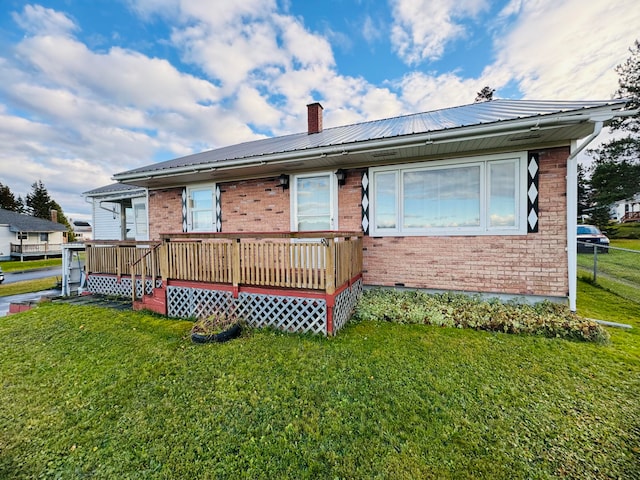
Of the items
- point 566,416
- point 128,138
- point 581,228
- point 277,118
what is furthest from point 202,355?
point 128,138

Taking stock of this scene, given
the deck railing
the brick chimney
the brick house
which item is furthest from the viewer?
the brick chimney

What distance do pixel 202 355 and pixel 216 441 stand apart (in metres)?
1.77

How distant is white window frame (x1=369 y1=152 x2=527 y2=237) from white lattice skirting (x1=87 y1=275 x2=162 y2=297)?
650 centimetres

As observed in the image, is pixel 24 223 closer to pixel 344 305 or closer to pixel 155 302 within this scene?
pixel 155 302

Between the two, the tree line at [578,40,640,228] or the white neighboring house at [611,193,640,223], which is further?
the white neighboring house at [611,193,640,223]

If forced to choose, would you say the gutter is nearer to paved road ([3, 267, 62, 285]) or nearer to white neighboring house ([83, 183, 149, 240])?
white neighboring house ([83, 183, 149, 240])

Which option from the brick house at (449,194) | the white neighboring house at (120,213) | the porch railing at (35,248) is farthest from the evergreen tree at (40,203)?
the brick house at (449,194)

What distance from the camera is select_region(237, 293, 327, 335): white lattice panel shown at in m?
4.48

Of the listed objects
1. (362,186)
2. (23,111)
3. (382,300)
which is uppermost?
(23,111)

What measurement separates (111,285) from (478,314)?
378 inches

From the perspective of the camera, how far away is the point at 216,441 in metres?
2.31

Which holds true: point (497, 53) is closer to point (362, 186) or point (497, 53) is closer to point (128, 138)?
point (362, 186)

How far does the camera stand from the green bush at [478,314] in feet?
14.0

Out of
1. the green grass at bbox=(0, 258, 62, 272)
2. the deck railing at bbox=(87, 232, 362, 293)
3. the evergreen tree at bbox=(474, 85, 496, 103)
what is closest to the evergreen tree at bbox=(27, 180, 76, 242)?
the green grass at bbox=(0, 258, 62, 272)
